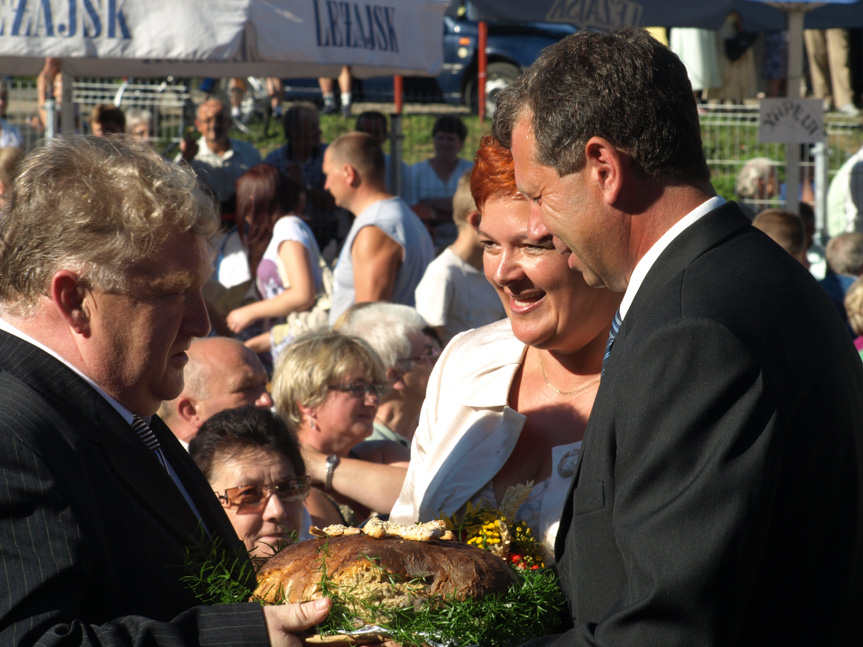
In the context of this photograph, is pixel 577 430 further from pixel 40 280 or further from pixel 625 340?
pixel 40 280

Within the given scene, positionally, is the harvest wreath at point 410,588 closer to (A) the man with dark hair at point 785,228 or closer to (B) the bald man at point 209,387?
(B) the bald man at point 209,387

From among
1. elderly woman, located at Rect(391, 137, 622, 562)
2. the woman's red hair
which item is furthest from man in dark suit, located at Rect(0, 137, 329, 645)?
the woman's red hair

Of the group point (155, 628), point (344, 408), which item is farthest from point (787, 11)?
point (155, 628)

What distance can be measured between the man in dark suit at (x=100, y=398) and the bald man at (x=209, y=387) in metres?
1.62

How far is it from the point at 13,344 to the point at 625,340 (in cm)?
123

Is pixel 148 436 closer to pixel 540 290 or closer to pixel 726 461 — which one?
pixel 540 290

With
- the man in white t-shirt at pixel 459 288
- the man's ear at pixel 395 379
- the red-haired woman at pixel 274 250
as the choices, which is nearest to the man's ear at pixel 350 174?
the red-haired woman at pixel 274 250

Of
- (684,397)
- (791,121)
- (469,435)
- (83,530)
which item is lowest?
(469,435)

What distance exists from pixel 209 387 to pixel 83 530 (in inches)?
85.6

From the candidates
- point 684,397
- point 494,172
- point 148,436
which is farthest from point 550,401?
point 684,397

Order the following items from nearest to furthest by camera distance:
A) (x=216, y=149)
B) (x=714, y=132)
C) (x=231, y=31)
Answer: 1. (x=231, y=31)
2. (x=216, y=149)
3. (x=714, y=132)

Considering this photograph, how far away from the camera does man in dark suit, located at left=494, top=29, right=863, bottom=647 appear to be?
1.47 m

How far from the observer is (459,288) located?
5.70 m

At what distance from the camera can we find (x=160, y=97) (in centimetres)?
950
